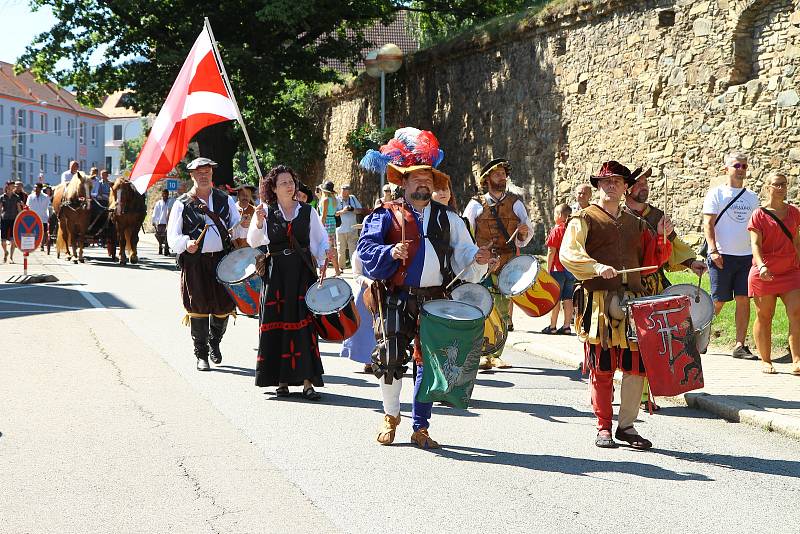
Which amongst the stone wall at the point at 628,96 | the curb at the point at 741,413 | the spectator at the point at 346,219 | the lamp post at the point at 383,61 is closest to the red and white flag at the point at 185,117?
the curb at the point at 741,413

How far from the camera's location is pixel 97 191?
91.3ft

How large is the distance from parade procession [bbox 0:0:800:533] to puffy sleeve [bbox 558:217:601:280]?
0.02 m

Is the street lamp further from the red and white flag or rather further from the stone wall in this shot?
the red and white flag

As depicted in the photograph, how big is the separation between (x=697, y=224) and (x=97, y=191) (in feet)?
51.6

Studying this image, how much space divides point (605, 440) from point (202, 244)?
15.5ft

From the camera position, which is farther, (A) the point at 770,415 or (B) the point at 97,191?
(B) the point at 97,191

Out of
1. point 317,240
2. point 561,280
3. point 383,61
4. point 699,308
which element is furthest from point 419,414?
point 383,61

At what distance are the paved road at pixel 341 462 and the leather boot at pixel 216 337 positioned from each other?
0.29 meters

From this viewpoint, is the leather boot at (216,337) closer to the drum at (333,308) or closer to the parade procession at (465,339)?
the parade procession at (465,339)

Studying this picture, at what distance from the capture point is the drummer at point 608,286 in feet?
23.6

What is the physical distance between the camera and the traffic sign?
21.2 metres

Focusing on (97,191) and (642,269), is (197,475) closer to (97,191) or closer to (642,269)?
(642,269)

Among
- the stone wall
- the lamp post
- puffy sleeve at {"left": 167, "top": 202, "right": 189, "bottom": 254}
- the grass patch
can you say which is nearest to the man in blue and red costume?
puffy sleeve at {"left": 167, "top": 202, "right": 189, "bottom": 254}

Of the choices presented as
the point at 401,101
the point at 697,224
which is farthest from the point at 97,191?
the point at 697,224
